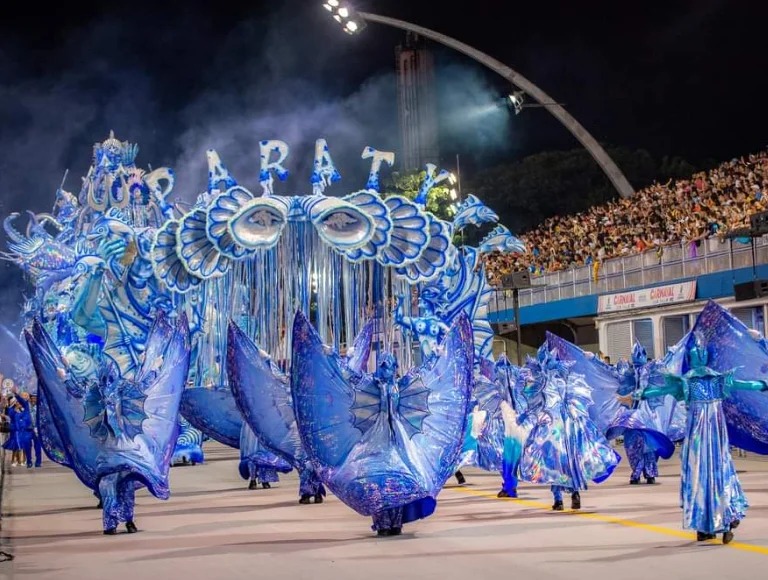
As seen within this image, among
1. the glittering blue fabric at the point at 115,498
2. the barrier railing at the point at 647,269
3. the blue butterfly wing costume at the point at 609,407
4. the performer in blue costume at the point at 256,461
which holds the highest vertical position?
the barrier railing at the point at 647,269

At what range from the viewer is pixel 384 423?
407 inches

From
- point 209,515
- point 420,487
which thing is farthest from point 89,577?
point 209,515

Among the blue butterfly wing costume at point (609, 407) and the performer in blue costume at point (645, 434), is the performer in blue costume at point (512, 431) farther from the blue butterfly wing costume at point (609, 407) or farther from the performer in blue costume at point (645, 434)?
the performer in blue costume at point (645, 434)

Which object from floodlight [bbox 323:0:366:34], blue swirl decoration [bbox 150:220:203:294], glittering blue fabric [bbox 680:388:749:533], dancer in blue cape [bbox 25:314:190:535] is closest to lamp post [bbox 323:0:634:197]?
floodlight [bbox 323:0:366:34]

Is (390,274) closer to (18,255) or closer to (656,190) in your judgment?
(656,190)

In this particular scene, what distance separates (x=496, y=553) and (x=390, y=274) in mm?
11294

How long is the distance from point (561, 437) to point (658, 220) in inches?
638

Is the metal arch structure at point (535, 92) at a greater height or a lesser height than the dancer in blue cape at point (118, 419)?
greater

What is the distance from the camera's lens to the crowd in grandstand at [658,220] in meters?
23.8

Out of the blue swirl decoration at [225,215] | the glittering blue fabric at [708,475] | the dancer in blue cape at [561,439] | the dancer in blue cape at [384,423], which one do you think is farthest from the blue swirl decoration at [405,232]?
the glittering blue fabric at [708,475]

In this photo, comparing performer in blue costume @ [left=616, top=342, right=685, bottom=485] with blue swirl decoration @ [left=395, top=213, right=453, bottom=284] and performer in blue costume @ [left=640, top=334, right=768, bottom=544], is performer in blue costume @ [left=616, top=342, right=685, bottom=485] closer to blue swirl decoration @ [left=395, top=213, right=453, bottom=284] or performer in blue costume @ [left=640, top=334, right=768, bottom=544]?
blue swirl decoration @ [left=395, top=213, right=453, bottom=284]

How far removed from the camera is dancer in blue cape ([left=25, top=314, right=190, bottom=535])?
11195mm

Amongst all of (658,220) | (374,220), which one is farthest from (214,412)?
(658,220)

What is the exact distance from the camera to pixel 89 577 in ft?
27.7
